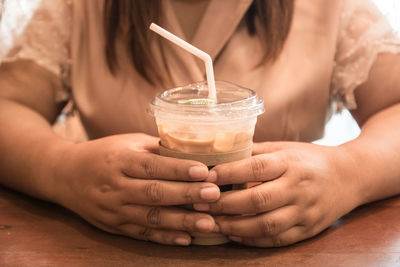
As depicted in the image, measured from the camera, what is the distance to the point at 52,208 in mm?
852

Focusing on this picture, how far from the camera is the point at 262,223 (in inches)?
26.0

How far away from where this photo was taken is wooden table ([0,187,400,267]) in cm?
64

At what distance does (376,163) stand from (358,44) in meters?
0.37

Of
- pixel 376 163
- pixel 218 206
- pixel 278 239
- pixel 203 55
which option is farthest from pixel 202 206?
pixel 376 163

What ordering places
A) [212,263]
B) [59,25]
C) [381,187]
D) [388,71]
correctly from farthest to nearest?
[59,25], [388,71], [381,187], [212,263]

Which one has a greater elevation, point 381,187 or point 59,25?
point 59,25

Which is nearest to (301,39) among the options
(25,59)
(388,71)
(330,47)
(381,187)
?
(330,47)

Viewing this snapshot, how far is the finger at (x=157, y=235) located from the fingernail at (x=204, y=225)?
0.13 ft

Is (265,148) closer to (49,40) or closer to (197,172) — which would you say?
(197,172)

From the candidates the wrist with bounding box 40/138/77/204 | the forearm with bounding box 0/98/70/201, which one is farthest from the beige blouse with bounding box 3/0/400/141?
the wrist with bounding box 40/138/77/204

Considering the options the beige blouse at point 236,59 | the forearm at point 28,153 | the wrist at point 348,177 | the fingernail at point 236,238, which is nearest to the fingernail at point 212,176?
the fingernail at point 236,238

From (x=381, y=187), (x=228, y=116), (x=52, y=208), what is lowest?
(x=52, y=208)

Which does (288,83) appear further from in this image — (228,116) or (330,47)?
(228,116)

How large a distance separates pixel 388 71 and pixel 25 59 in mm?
875
